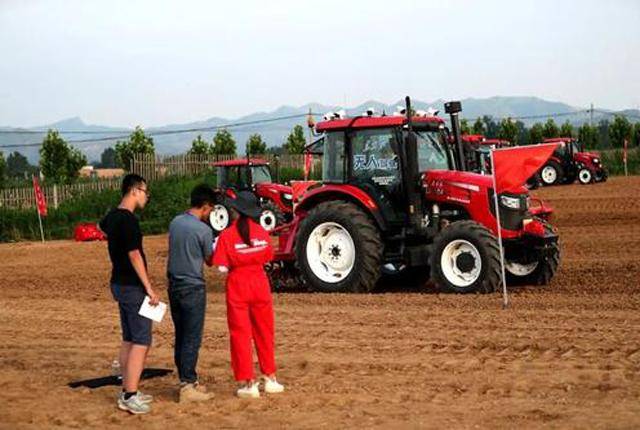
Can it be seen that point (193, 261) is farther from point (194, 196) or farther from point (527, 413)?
point (527, 413)

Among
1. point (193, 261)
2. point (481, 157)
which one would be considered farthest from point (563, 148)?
point (193, 261)

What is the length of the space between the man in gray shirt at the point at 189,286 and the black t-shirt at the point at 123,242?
0.36 m

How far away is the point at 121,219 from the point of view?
8328mm

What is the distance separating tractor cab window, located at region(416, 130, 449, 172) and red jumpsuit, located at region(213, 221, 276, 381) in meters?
6.10

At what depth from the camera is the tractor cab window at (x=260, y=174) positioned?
27.7 meters

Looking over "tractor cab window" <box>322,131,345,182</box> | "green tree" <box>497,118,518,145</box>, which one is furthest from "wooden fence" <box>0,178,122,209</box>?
"green tree" <box>497,118,518,145</box>

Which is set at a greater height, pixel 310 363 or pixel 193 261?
pixel 193 261

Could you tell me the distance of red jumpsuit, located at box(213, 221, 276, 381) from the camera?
851cm

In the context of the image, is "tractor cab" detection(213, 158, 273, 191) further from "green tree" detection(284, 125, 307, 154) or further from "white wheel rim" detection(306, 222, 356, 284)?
"green tree" detection(284, 125, 307, 154)

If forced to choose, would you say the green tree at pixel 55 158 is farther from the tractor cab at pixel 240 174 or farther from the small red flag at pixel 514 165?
the small red flag at pixel 514 165

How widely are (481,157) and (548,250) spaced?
6.82ft

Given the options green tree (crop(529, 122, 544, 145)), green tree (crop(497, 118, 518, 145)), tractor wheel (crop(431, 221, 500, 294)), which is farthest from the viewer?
green tree (crop(497, 118, 518, 145))

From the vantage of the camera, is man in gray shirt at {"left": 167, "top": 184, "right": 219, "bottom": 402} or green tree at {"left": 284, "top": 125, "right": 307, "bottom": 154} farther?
green tree at {"left": 284, "top": 125, "right": 307, "bottom": 154}

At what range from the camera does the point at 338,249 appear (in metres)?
14.8
